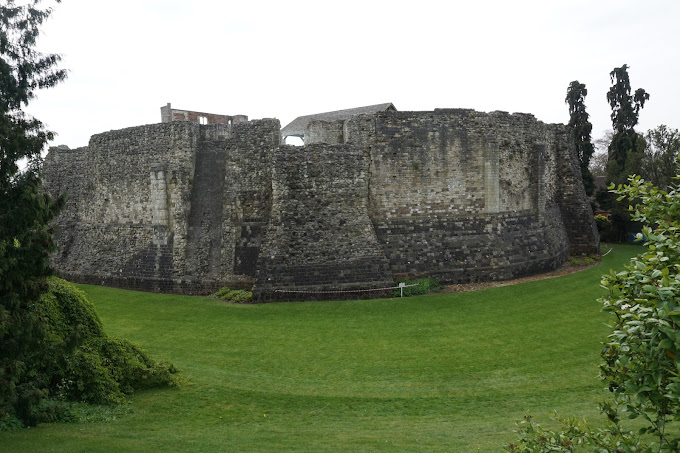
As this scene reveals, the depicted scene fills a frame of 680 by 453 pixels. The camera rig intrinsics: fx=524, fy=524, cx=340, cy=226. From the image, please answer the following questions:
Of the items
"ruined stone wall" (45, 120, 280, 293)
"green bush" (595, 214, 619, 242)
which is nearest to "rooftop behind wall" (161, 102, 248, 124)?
"ruined stone wall" (45, 120, 280, 293)

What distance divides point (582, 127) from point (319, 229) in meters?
25.6

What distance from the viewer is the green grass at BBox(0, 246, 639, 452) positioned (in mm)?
7844

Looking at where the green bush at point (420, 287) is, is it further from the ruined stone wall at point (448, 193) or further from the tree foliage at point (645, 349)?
the tree foliage at point (645, 349)

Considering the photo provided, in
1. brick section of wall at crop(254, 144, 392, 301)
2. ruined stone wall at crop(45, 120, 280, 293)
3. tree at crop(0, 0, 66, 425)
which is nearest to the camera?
tree at crop(0, 0, 66, 425)

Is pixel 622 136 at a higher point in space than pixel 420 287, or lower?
higher

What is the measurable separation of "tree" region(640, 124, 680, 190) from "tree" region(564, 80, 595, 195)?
332cm

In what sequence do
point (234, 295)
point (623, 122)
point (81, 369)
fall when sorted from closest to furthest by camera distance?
point (81, 369), point (234, 295), point (623, 122)

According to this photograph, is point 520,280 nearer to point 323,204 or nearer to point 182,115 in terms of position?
point 323,204

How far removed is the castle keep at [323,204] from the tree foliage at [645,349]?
13.4 meters

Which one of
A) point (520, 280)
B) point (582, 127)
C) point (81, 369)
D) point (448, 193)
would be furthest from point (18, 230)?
point (582, 127)

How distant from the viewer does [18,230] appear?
21.4 ft

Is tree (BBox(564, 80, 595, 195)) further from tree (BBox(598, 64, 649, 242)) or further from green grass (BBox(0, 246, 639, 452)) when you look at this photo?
green grass (BBox(0, 246, 639, 452))

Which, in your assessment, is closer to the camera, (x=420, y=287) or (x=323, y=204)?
(x=420, y=287)

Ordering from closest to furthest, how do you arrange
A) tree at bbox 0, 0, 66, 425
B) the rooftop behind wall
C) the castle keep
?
tree at bbox 0, 0, 66, 425
the castle keep
the rooftop behind wall
